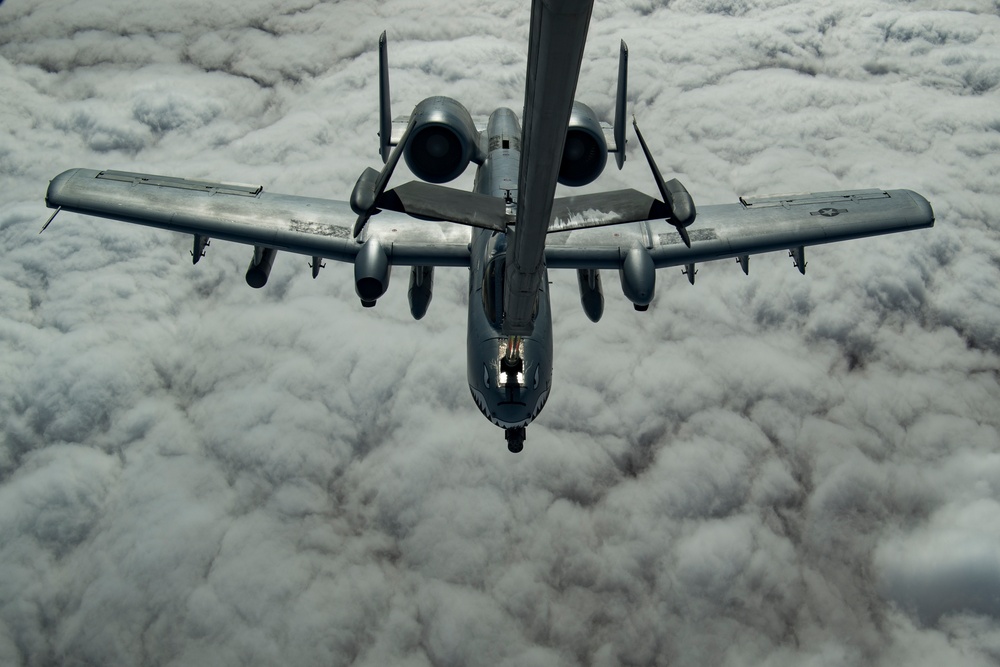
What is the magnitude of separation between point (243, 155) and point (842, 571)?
3126 inches

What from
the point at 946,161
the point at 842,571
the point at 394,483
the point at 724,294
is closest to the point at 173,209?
the point at 394,483

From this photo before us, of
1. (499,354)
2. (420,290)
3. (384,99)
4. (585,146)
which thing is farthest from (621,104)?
(499,354)

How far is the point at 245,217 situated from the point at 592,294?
16334 mm

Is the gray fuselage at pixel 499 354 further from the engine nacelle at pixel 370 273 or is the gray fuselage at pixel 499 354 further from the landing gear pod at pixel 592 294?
the landing gear pod at pixel 592 294

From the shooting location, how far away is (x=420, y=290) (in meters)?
24.8

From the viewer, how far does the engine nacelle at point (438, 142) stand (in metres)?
22.6

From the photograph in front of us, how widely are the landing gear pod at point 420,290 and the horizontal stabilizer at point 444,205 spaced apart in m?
14.5

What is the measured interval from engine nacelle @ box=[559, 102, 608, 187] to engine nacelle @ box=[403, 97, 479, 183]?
4770 millimetres

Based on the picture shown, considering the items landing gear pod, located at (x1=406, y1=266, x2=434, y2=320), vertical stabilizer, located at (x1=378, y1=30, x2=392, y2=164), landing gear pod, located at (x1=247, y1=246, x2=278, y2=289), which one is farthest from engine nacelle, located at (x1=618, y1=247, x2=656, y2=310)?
landing gear pod, located at (x1=247, y1=246, x2=278, y2=289)

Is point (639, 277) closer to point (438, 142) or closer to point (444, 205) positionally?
point (438, 142)

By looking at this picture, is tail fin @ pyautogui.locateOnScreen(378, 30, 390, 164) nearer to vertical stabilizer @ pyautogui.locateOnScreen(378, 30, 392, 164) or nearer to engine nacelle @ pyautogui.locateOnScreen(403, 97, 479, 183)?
vertical stabilizer @ pyautogui.locateOnScreen(378, 30, 392, 164)

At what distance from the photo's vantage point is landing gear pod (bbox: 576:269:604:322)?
2416 cm

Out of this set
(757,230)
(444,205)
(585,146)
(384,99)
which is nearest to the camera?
(444,205)

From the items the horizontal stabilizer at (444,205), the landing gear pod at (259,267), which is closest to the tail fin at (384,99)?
the landing gear pod at (259,267)
